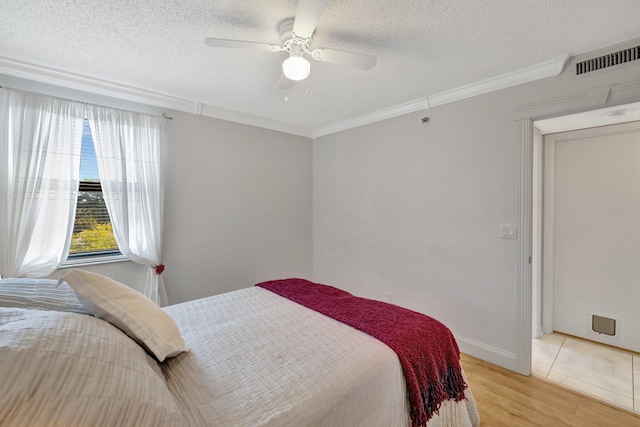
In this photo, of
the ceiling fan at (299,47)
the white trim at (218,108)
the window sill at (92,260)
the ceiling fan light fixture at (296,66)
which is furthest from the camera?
the window sill at (92,260)

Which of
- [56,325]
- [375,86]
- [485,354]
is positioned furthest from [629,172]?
[56,325]

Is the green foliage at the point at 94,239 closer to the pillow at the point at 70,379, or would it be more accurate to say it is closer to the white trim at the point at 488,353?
the pillow at the point at 70,379

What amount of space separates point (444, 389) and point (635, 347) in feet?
8.44

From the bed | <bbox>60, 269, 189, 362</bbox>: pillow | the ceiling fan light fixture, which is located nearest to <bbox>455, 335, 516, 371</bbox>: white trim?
the bed

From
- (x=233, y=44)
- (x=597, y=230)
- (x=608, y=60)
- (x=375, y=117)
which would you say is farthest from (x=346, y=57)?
(x=597, y=230)

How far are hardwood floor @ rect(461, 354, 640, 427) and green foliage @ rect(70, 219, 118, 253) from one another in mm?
3304

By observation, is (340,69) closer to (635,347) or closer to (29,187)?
(29,187)

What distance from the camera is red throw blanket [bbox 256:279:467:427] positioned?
133 cm

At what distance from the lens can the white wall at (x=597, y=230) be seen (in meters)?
2.63

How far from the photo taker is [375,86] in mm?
2555

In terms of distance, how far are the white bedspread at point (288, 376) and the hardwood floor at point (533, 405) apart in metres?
0.36

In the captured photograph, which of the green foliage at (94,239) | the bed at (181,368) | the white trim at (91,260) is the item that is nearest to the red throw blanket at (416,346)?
the bed at (181,368)

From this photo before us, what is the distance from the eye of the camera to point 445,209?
8.96 ft

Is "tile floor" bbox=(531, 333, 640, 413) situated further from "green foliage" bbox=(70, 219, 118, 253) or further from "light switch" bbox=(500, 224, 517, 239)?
"green foliage" bbox=(70, 219, 118, 253)
